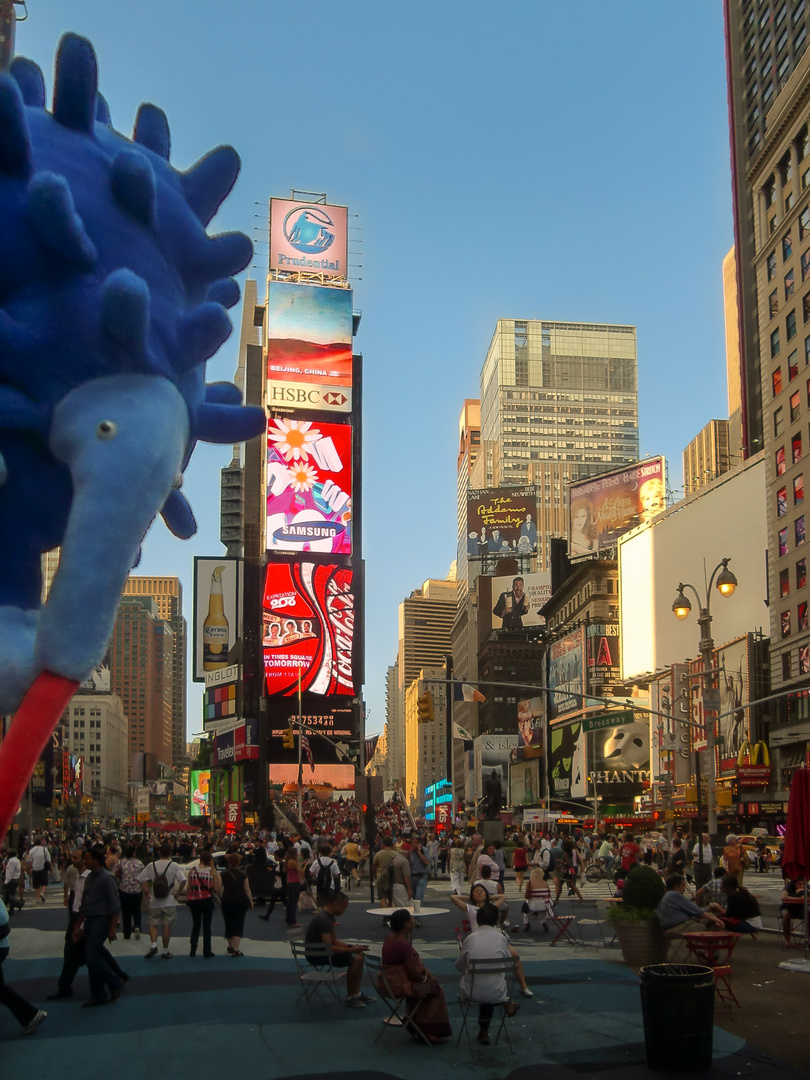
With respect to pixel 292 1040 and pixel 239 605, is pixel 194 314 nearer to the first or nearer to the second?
pixel 292 1040

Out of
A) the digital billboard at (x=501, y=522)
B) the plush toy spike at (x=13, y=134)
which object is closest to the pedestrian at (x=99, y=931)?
the plush toy spike at (x=13, y=134)

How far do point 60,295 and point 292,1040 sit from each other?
754cm

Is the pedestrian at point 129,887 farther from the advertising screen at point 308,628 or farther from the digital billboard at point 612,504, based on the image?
the digital billboard at point 612,504

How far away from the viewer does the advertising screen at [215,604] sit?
104562mm

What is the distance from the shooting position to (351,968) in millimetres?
12938

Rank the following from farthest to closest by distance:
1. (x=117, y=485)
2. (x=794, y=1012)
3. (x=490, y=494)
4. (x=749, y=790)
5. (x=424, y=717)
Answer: (x=490, y=494)
(x=749, y=790)
(x=424, y=717)
(x=794, y=1012)
(x=117, y=485)

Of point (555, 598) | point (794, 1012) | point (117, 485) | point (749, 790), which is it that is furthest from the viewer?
point (555, 598)

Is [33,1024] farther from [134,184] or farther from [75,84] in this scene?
[75,84]

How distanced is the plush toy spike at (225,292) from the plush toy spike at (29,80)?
1870 mm

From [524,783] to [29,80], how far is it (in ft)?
395

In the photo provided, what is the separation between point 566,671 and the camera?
355ft

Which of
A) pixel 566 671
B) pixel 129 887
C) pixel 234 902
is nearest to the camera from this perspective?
pixel 234 902

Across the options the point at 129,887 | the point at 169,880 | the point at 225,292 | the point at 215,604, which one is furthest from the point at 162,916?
the point at 215,604

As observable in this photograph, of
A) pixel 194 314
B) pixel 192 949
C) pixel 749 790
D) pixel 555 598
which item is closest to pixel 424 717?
pixel 192 949
